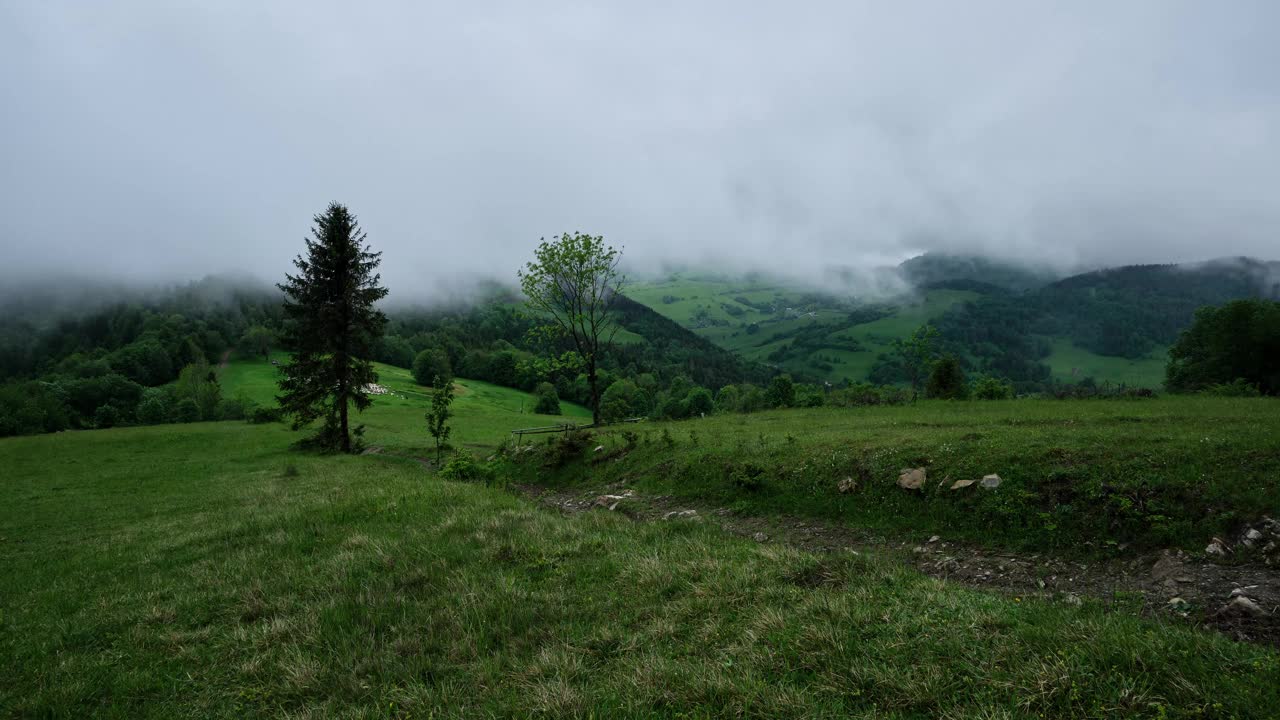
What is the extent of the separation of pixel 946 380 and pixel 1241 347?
1215 inches

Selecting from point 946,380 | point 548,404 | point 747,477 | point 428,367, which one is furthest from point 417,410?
point 747,477

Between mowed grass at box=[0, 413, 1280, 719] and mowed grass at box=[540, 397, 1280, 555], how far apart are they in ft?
14.5

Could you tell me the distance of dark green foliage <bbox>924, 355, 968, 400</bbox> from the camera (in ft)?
141

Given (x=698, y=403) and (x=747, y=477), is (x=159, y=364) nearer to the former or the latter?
(x=698, y=403)

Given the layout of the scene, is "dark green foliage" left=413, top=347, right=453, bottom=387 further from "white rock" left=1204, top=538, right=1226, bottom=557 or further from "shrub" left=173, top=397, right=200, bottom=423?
"white rock" left=1204, top=538, right=1226, bottom=557

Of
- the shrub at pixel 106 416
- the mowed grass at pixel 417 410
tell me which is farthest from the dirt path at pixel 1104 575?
the shrub at pixel 106 416

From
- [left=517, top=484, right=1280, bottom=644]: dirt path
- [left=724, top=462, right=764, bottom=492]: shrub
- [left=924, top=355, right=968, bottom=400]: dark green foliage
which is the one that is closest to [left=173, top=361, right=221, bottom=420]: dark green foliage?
[left=724, top=462, right=764, bottom=492]: shrub

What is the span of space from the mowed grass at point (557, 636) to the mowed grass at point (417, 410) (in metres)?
27.9

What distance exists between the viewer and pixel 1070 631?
17.4 ft

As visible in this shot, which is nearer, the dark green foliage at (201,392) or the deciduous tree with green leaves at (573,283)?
the deciduous tree with green leaves at (573,283)

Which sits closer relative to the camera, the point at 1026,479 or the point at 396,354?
the point at 1026,479

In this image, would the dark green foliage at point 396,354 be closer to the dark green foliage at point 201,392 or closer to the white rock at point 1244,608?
the dark green foliage at point 201,392

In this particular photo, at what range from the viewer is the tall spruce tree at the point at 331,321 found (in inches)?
1453

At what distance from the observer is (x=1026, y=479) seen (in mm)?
11836
